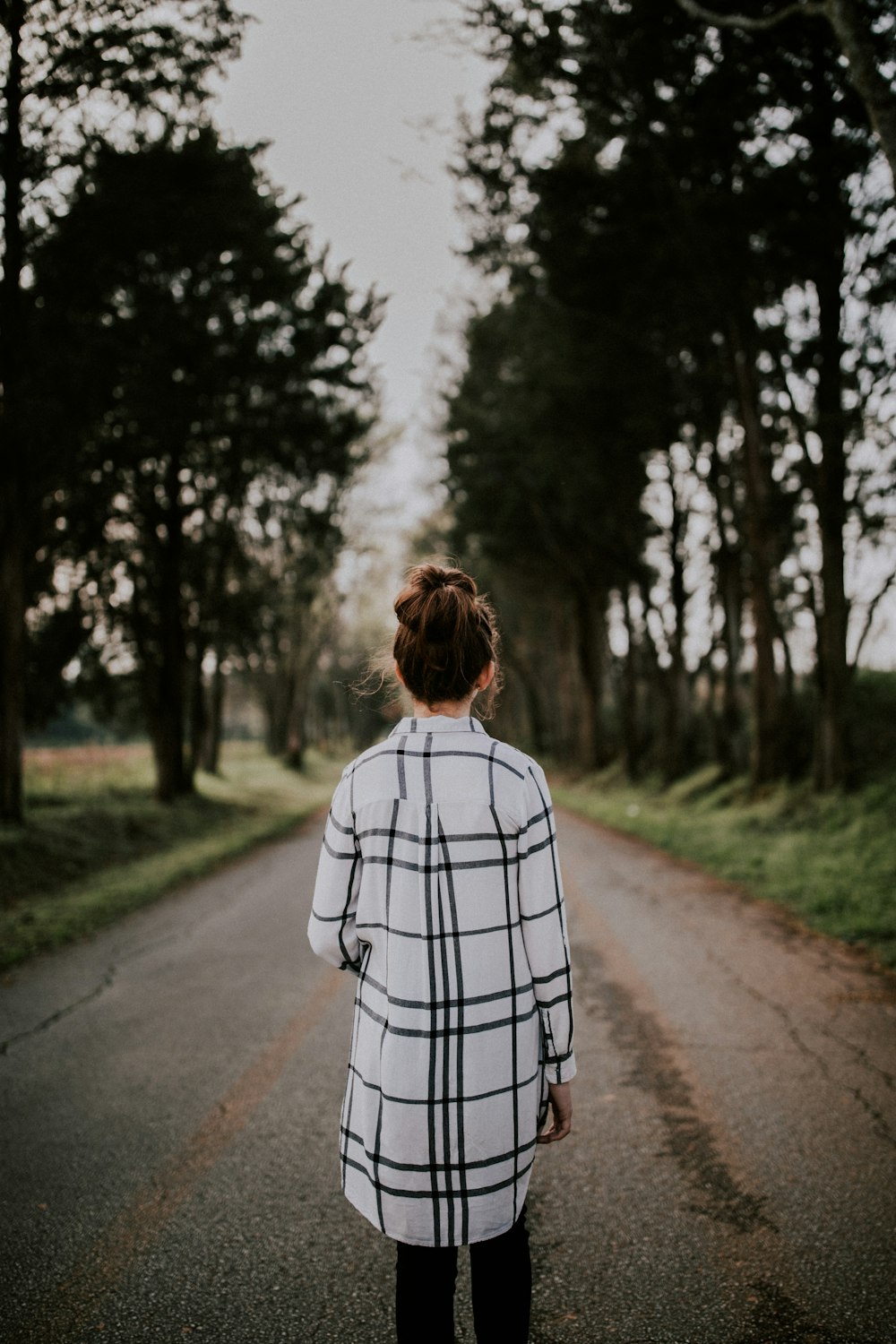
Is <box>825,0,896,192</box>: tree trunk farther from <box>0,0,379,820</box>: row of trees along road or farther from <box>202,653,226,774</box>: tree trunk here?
<box>202,653,226,774</box>: tree trunk

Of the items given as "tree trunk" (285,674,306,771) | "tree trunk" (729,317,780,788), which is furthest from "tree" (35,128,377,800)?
"tree trunk" (285,674,306,771)

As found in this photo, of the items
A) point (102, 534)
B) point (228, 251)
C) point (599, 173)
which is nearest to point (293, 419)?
point (228, 251)

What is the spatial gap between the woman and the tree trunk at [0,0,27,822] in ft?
37.3

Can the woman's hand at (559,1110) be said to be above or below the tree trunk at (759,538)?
below

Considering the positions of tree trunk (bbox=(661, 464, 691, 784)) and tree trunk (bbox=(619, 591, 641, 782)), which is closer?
tree trunk (bbox=(661, 464, 691, 784))

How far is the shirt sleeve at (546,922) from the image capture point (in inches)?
74.4

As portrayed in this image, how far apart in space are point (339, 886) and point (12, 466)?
11.8m

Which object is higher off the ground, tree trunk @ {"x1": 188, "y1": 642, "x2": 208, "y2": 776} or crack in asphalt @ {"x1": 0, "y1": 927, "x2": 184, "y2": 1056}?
tree trunk @ {"x1": 188, "y1": 642, "x2": 208, "y2": 776}

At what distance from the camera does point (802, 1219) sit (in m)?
2.89

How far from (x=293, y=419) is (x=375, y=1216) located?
1605 centimetres

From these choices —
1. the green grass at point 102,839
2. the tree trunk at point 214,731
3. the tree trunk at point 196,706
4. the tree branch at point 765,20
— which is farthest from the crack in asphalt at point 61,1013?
the tree trunk at point 214,731

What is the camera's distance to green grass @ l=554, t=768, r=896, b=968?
299 inches

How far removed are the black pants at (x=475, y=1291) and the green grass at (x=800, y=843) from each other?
5209mm

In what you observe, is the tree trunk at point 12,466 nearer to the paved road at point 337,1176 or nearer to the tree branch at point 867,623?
the paved road at point 337,1176
